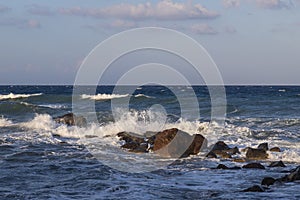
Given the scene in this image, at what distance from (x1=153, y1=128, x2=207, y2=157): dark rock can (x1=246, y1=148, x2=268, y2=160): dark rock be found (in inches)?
63.6

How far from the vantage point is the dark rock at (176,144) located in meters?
14.9

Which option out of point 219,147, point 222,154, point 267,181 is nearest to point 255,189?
point 267,181

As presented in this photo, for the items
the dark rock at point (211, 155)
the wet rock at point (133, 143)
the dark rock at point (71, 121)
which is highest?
the dark rock at point (71, 121)

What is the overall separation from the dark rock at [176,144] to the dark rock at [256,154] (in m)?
1.61

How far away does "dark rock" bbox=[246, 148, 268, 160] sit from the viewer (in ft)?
47.1

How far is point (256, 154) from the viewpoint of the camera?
14484mm

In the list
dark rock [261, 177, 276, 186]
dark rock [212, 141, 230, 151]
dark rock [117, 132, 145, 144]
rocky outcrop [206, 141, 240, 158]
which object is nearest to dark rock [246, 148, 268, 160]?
rocky outcrop [206, 141, 240, 158]

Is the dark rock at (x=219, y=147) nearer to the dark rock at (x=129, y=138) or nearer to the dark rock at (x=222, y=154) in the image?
the dark rock at (x=222, y=154)

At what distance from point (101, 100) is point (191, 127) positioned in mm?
24008

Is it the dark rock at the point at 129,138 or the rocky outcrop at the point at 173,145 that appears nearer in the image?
the rocky outcrop at the point at 173,145

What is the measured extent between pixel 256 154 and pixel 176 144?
2.39 m

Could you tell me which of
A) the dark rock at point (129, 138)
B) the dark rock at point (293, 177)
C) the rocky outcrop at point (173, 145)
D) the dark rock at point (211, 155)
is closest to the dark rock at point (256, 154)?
the dark rock at point (211, 155)

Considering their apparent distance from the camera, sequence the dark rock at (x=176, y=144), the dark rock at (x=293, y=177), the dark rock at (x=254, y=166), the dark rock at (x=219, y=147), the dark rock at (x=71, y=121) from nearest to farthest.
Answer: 1. the dark rock at (x=293, y=177)
2. the dark rock at (x=254, y=166)
3. the dark rock at (x=176, y=144)
4. the dark rock at (x=219, y=147)
5. the dark rock at (x=71, y=121)

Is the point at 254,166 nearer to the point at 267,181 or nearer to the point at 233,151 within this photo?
the point at 267,181
